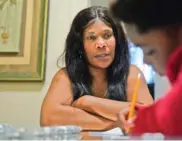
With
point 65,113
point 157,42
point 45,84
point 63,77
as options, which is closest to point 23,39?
point 45,84

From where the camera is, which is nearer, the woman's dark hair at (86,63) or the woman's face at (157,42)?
the woman's face at (157,42)

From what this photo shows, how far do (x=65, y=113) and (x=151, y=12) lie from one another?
0.65 metres

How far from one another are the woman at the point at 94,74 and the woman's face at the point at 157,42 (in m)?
0.59

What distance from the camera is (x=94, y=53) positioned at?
100 centimetres

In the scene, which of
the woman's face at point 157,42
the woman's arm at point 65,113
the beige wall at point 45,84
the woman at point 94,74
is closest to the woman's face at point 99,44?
the woman at point 94,74

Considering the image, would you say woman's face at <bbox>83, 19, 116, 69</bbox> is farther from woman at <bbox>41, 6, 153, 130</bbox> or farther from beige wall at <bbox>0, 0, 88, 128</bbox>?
beige wall at <bbox>0, 0, 88, 128</bbox>

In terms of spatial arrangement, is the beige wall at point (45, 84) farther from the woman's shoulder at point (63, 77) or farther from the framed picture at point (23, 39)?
the woman's shoulder at point (63, 77)

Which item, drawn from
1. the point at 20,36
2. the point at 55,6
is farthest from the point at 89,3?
the point at 20,36

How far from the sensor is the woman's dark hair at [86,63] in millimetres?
1027

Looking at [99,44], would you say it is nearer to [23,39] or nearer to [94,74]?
[94,74]

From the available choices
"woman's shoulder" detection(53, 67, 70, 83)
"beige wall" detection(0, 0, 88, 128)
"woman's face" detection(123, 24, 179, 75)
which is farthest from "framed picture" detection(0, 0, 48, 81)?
"woman's face" detection(123, 24, 179, 75)

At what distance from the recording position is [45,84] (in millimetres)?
1408

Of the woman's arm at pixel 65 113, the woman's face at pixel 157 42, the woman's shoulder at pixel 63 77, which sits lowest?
the woman's arm at pixel 65 113

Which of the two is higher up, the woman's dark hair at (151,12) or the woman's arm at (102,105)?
the woman's dark hair at (151,12)
